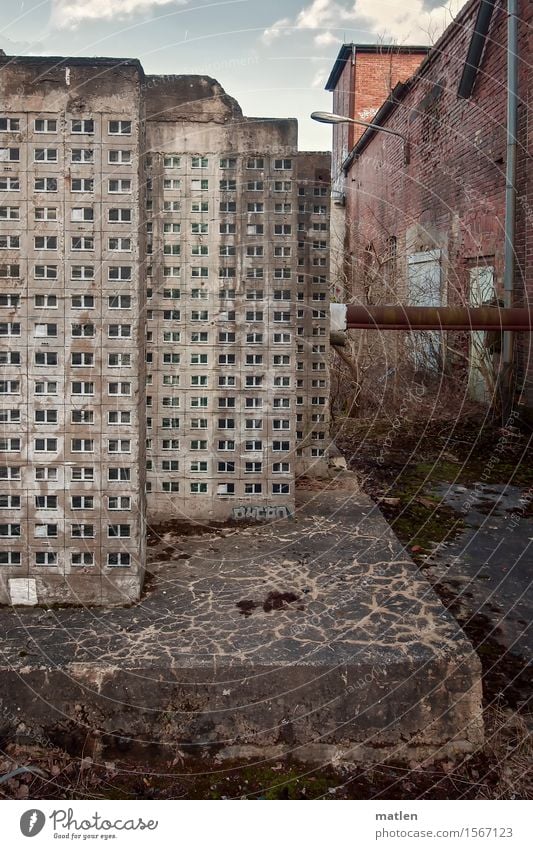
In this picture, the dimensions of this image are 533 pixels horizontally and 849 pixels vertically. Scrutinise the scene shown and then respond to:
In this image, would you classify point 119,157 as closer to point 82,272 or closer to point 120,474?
point 82,272

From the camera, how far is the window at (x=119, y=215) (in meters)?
4.47

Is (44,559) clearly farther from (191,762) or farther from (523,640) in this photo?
(523,640)

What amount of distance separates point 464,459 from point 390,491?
2.02 meters

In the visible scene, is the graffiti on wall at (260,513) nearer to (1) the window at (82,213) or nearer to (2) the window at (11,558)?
(2) the window at (11,558)

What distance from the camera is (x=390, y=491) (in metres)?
8.72

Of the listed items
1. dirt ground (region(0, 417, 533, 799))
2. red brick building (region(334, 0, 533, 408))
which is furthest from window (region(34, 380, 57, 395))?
red brick building (region(334, 0, 533, 408))

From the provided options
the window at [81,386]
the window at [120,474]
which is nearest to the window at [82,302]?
the window at [81,386]

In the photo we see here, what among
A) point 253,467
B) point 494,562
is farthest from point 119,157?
point 494,562

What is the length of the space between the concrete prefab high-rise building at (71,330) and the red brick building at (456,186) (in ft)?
24.2

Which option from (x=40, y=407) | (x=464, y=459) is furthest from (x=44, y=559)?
(x=464, y=459)

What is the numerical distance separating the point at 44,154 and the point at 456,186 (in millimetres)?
9975

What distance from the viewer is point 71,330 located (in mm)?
4551

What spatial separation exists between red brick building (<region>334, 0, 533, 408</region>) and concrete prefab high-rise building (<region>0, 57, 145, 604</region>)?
7.38 meters

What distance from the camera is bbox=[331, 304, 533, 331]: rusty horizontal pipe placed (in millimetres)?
6816
